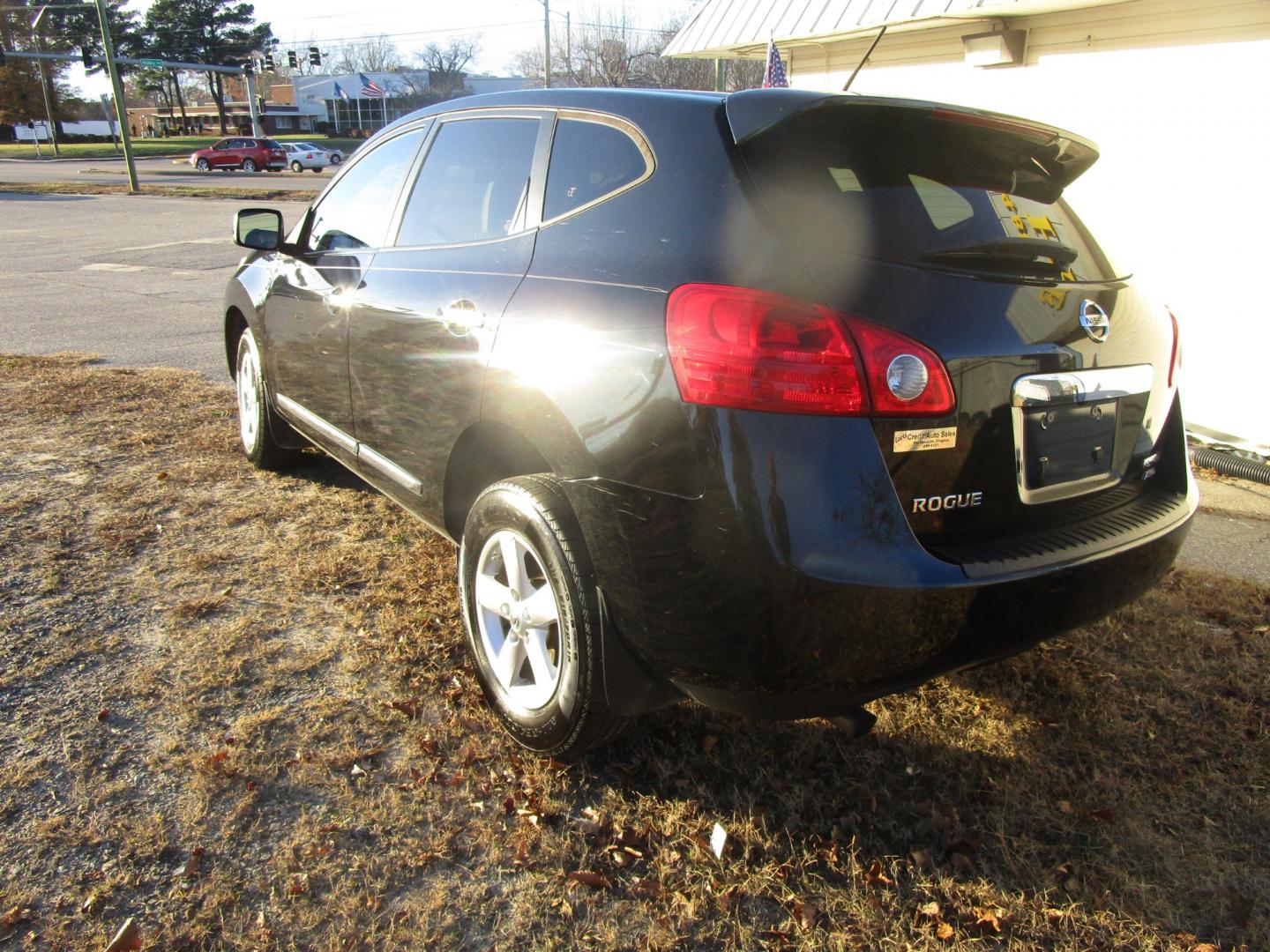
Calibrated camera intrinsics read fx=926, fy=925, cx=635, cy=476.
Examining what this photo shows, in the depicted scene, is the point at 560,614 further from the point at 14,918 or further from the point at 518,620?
the point at 14,918

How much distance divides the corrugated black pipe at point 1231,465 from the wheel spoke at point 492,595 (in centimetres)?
461

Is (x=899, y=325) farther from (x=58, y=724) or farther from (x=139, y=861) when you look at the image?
(x=58, y=724)

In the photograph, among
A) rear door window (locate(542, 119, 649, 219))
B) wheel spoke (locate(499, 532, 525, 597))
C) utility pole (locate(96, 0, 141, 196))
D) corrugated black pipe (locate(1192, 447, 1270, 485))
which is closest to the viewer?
rear door window (locate(542, 119, 649, 219))

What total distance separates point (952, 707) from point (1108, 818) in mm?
571

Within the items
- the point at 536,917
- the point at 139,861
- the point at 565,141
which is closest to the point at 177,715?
the point at 139,861

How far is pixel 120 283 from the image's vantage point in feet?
41.1

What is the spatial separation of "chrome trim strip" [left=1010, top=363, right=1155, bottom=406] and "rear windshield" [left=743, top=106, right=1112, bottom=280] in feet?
0.89

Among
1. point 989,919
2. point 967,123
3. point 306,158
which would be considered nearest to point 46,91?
point 306,158

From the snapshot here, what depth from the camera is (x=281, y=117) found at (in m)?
83.6

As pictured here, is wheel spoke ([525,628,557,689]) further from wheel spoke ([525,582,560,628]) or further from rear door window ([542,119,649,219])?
rear door window ([542,119,649,219])

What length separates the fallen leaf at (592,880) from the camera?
7.38 ft

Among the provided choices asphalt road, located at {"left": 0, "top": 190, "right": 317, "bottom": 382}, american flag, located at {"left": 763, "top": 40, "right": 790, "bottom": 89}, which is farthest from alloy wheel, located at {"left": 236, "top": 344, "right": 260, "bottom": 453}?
american flag, located at {"left": 763, "top": 40, "right": 790, "bottom": 89}

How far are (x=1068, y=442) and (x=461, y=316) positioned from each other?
1721 mm

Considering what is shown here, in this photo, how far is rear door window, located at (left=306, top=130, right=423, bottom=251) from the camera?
3.64 meters
